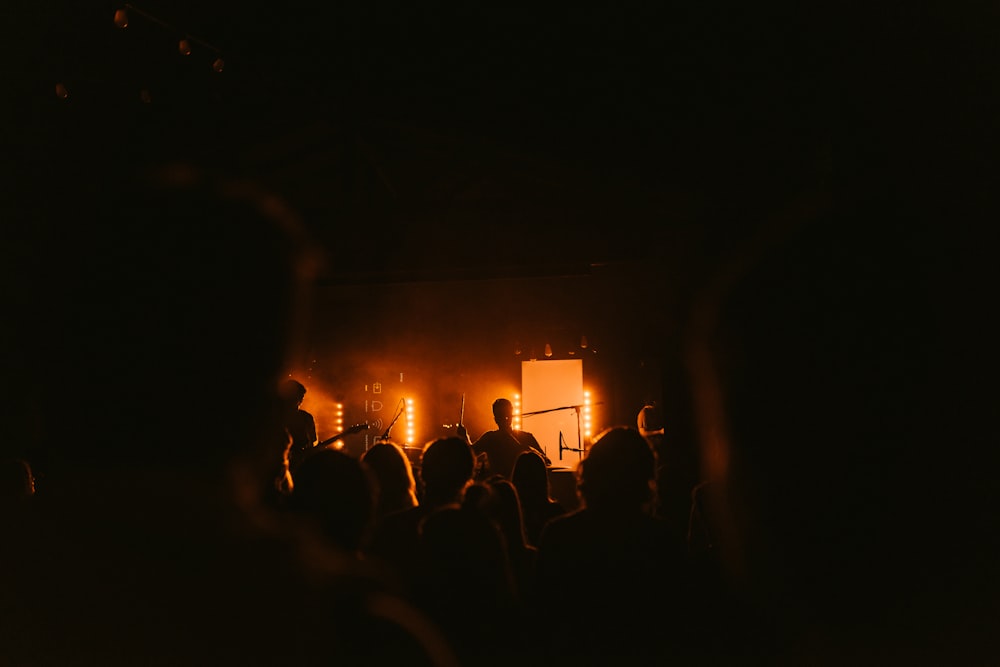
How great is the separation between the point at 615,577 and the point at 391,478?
149 centimetres

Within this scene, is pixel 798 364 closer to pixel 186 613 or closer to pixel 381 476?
pixel 381 476

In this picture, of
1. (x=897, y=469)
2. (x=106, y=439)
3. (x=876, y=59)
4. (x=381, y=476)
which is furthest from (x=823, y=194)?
(x=106, y=439)

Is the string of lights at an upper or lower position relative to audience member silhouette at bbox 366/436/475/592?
upper

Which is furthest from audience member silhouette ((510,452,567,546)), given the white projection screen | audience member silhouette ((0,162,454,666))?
the white projection screen

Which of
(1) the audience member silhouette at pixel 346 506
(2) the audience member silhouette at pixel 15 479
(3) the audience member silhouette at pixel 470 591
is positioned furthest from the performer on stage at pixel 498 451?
(1) the audience member silhouette at pixel 346 506

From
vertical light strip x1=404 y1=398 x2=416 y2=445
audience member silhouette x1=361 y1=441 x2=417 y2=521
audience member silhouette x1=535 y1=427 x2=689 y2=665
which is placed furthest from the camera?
vertical light strip x1=404 y1=398 x2=416 y2=445

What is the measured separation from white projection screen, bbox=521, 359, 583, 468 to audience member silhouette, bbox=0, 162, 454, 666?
9.96m

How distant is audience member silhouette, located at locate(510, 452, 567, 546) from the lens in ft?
12.4

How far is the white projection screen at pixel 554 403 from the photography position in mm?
10516

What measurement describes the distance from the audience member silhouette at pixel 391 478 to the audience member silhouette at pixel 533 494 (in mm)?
791

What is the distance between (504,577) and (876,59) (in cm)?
367

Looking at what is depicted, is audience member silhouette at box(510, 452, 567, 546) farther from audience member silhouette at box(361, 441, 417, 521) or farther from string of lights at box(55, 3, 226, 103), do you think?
string of lights at box(55, 3, 226, 103)

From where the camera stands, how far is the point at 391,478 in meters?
3.29

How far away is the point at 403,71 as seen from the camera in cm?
416
